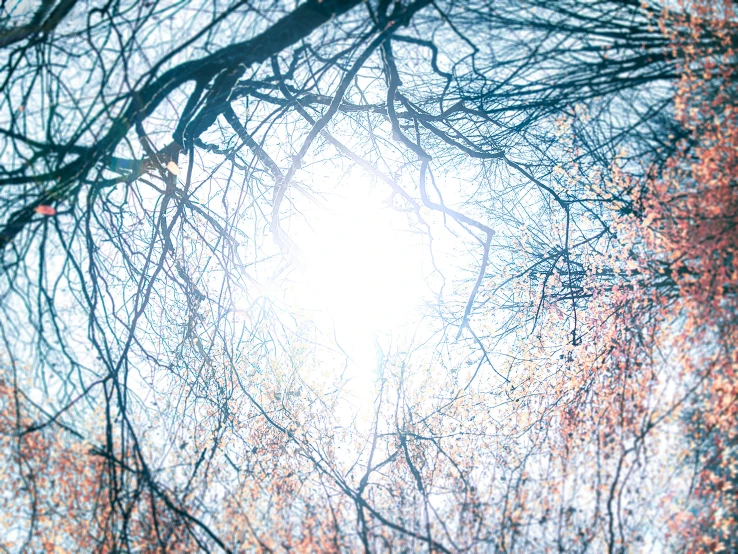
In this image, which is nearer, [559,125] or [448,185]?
[559,125]

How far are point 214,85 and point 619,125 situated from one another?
162cm

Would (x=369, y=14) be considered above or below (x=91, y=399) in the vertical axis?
above

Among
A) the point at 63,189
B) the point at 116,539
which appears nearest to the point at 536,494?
the point at 116,539

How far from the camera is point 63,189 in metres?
2.12

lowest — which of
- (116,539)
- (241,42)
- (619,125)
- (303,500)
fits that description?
(116,539)

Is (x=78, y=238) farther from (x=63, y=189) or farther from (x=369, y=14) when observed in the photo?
(x=369, y=14)

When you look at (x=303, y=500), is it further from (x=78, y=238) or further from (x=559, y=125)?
(x=559, y=125)

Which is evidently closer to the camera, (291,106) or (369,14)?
(369,14)

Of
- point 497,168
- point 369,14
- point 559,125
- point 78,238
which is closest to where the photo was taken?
point 369,14

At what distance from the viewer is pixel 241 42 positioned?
1.98 metres

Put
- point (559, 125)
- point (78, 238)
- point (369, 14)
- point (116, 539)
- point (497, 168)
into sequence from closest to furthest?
point (369, 14) → point (116, 539) → point (78, 238) → point (559, 125) → point (497, 168)

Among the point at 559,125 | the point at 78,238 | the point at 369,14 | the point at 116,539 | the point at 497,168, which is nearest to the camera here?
the point at 369,14

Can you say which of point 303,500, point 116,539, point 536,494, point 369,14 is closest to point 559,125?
point 369,14

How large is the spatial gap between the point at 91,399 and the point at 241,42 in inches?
60.3
